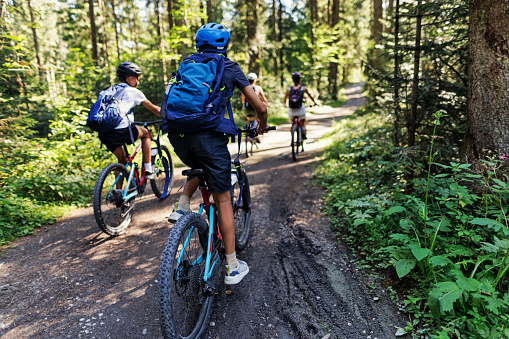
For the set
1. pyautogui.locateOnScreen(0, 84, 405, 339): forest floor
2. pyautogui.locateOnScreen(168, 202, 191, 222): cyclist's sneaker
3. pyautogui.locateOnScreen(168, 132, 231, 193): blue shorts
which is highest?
pyautogui.locateOnScreen(168, 132, 231, 193): blue shorts

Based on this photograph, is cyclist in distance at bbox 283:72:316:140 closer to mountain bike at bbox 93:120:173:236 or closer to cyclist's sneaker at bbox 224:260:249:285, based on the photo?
mountain bike at bbox 93:120:173:236

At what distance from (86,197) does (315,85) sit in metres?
23.1

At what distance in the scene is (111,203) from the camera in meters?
4.31

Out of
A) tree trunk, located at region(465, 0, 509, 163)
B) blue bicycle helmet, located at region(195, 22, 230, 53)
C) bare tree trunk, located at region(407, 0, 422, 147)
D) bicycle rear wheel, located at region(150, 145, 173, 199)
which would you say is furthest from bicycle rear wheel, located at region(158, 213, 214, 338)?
bare tree trunk, located at region(407, 0, 422, 147)

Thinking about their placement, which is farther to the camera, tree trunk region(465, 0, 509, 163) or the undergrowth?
tree trunk region(465, 0, 509, 163)

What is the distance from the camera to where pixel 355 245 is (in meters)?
3.76

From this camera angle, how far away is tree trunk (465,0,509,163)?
3264 mm

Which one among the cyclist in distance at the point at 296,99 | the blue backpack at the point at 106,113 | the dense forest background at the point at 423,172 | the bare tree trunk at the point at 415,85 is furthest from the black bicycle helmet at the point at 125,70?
the cyclist in distance at the point at 296,99

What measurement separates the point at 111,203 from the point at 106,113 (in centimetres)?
136

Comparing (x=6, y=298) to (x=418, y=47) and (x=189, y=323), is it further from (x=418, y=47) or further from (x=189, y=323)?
(x=418, y=47)

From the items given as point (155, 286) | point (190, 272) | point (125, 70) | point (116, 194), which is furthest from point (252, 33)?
point (190, 272)

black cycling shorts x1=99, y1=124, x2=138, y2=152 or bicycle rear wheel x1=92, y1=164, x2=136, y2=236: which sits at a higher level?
black cycling shorts x1=99, y1=124, x2=138, y2=152

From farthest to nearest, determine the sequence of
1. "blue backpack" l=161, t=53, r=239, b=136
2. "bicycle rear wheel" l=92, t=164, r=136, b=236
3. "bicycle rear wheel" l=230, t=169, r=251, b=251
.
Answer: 1. "bicycle rear wheel" l=92, t=164, r=136, b=236
2. "bicycle rear wheel" l=230, t=169, r=251, b=251
3. "blue backpack" l=161, t=53, r=239, b=136

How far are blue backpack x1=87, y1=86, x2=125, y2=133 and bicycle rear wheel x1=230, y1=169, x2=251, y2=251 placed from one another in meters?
2.14
